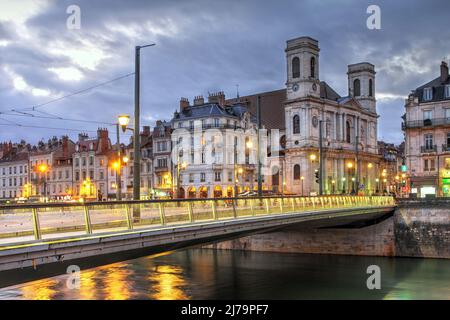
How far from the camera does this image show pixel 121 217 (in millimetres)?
18312

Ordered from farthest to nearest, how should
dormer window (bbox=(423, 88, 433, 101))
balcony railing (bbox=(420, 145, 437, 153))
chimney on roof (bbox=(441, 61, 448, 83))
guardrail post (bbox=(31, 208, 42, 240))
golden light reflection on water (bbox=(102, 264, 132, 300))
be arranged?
chimney on roof (bbox=(441, 61, 448, 83))
dormer window (bbox=(423, 88, 433, 101))
balcony railing (bbox=(420, 145, 437, 153))
golden light reflection on water (bbox=(102, 264, 132, 300))
guardrail post (bbox=(31, 208, 42, 240))

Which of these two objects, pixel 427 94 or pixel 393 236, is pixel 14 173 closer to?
pixel 427 94

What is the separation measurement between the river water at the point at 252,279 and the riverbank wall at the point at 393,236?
1.59m

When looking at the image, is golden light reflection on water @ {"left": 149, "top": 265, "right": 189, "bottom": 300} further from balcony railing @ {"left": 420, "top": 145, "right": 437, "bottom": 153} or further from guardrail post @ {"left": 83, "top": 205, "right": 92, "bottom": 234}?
balcony railing @ {"left": 420, "top": 145, "right": 437, "bottom": 153}

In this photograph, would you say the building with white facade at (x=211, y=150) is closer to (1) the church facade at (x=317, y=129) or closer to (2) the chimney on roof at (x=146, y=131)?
(1) the church facade at (x=317, y=129)

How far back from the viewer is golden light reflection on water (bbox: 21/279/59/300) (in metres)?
A: 28.2

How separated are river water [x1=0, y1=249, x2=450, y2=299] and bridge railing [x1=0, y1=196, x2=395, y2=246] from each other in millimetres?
→ 7908

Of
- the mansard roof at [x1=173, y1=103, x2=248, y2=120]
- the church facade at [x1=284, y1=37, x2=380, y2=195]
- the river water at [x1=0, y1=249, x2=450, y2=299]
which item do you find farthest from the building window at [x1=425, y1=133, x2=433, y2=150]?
the mansard roof at [x1=173, y1=103, x2=248, y2=120]

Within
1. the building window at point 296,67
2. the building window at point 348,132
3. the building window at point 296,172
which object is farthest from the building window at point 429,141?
the building window at point 348,132

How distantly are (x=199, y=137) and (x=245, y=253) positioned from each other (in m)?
31.9

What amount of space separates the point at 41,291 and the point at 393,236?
30552mm

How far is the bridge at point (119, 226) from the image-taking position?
14.7 meters

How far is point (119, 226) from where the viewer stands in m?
18.1
